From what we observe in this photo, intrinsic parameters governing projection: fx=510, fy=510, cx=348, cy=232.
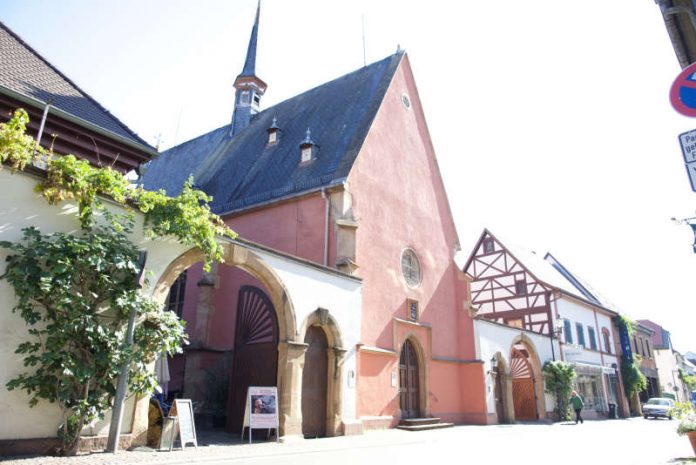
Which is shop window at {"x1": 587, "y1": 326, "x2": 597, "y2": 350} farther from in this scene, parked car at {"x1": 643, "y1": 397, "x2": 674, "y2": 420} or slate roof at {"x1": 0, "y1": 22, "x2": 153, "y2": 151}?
slate roof at {"x1": 0, "y1": 22, "x2": 153, "y2": 151}

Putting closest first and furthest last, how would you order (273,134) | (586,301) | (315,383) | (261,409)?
(261,409)
(315,383)
(273,134)
(586,301)

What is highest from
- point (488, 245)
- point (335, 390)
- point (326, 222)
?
point (488, 245)

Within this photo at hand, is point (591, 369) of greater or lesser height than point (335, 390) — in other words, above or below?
above

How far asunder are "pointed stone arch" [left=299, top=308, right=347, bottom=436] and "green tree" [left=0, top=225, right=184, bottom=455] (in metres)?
4.47

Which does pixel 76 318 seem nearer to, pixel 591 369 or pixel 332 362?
pixel 332 362

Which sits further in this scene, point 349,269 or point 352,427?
point 349,269

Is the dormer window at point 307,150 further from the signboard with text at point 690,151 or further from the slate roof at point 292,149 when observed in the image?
the signboard with text at point 690,151

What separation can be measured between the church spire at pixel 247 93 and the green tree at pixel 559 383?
1846 centimetres

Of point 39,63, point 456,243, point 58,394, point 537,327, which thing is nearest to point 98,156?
point 39,63

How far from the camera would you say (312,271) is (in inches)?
476

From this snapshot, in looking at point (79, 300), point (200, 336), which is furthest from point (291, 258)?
point (200, 336)

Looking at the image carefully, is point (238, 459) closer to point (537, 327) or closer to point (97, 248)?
point (97, 248)

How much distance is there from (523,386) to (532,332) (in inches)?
93.4

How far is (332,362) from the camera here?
12242mm
